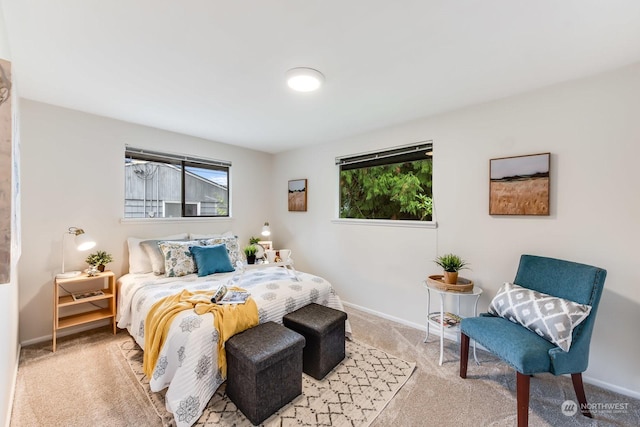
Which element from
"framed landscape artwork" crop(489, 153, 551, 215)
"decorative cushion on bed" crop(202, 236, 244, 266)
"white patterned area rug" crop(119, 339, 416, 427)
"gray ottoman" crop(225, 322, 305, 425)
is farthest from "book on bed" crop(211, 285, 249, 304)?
"framed landscape artwork" crop(489, 153, 551, 215)

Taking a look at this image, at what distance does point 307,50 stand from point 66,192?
2796 mm

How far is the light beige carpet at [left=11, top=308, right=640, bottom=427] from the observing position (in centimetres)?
169

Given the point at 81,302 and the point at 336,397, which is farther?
the point at 81,302

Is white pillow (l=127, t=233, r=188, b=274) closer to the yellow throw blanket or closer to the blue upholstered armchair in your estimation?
the yellow throw blanket

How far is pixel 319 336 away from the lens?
205 centimetres

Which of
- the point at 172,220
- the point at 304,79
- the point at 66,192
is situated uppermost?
the point at 304,79

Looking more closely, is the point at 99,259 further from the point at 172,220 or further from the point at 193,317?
the point at 193,317

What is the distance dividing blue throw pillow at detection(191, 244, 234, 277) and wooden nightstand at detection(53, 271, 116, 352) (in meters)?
0.79

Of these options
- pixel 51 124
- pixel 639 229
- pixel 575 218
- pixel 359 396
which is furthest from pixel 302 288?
pixel 51 124

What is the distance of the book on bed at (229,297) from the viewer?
6.94ft

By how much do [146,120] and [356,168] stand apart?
257cm

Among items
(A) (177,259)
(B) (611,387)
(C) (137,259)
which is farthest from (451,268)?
(C) (137,259)

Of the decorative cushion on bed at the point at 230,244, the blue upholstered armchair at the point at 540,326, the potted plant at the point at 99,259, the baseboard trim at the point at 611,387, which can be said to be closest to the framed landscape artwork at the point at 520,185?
the blue upholstered armchair at the point at 540,326

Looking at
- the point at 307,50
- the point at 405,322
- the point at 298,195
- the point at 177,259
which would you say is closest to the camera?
the point at 307,50
